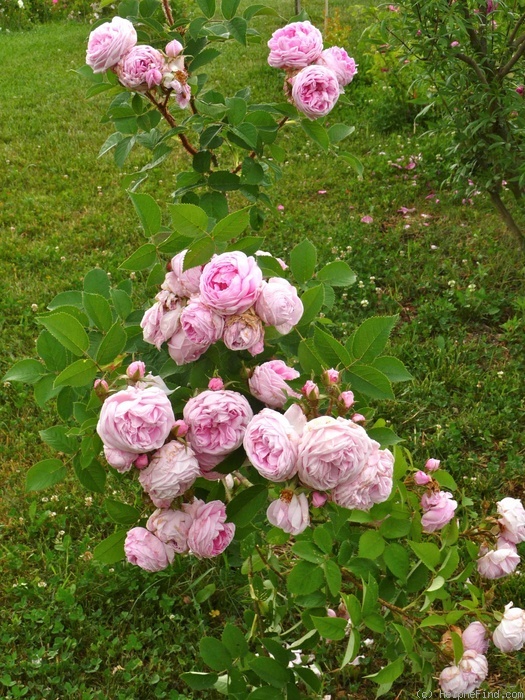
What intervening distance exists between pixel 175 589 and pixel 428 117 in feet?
15.1

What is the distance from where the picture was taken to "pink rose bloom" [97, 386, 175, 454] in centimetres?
107

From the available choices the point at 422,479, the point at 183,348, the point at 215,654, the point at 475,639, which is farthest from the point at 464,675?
the point at 183,348

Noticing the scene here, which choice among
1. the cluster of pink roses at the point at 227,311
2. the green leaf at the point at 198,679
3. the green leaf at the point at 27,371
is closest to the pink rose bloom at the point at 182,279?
the cluster of pink roses at the point at 227,311

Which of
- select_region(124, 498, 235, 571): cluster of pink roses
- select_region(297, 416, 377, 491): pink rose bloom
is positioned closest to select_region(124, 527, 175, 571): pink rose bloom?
select_region(124, 498, 235, 571): cluster of pink roses

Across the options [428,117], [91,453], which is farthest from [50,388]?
[428,117]

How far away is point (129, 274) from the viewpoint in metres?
4.11

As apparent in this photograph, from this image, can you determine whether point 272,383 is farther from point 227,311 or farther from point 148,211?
point 148,211

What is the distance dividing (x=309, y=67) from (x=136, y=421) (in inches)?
38.3

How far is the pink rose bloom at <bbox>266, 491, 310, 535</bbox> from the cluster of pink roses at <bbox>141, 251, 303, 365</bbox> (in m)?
0.25

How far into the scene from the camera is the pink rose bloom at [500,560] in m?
1.51

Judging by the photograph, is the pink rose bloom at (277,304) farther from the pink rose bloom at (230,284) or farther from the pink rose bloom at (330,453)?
the pink rose bloom at (330,453)

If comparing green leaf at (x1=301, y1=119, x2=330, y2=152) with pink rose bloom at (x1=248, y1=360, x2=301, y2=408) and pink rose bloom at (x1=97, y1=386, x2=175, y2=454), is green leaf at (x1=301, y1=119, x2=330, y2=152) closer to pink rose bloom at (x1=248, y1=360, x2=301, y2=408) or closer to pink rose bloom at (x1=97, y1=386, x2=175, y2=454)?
pink rose bloom at (x1=248, y1=360, x2=301, y2=408)

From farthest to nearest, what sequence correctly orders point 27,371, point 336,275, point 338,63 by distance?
1. point 338,63
2. point 336,275
3. point 27,371

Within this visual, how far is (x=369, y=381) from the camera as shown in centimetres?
128
